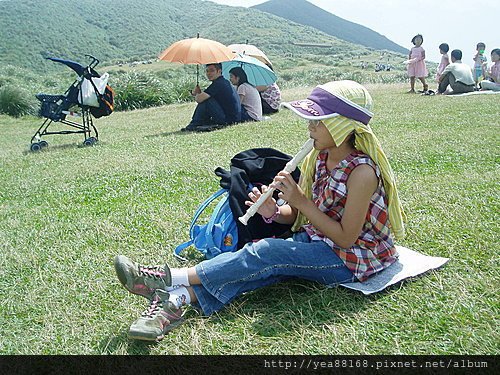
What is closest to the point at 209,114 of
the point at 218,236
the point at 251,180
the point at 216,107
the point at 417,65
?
the point at 216,107

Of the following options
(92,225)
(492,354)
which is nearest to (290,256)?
(492,354)

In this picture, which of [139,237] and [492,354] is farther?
[139,237]

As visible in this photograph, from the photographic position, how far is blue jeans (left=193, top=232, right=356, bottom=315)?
2.71m

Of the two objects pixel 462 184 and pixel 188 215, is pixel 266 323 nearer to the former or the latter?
pixel 188 215

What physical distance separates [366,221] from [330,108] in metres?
0.62

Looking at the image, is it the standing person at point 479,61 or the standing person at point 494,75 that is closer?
the standing person at point 494,75

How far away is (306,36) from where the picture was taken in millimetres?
69438

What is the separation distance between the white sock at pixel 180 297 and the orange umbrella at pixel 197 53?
6529mm

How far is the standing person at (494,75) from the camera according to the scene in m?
13.4

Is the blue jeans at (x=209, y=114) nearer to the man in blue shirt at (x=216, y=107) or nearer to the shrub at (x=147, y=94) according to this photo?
A: the man in blue shirt at (x=216, y=107)

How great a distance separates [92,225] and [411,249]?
7.89 feet

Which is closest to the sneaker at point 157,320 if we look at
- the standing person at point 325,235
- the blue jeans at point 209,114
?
the standing person at point 325,235

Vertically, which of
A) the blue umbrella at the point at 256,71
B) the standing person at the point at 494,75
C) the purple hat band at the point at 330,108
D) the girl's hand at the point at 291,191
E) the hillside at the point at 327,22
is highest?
the hillside at the point at 327,22

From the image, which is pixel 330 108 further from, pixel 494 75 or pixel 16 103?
pixel 16 103
